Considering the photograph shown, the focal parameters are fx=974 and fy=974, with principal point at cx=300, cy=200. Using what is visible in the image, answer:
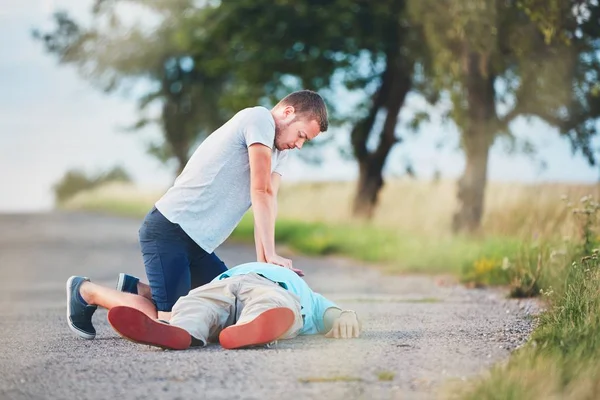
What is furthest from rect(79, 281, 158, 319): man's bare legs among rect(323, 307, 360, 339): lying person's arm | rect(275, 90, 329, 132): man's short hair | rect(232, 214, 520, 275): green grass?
rect(232, 214, 520, 275): green grass

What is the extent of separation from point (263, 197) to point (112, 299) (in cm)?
113

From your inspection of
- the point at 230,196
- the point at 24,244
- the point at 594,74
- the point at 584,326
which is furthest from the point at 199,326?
the point at 24,244

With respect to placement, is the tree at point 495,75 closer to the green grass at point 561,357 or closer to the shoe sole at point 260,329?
the green grass at point 561,357

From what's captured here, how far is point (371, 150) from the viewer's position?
64.3 ft

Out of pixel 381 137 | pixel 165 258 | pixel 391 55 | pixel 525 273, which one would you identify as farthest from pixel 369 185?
pixel 165 258

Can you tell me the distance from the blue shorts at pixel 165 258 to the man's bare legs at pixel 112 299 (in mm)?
134

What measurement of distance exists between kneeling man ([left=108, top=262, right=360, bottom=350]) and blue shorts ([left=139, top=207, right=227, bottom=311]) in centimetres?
38

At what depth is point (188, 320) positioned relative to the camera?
16.1 feet

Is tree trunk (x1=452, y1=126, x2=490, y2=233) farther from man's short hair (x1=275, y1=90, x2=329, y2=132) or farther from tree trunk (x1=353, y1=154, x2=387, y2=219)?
man's short hair (x1=275, y1=90, x2=329, y2=132)

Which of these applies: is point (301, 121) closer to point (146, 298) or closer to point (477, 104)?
point (146, 298)

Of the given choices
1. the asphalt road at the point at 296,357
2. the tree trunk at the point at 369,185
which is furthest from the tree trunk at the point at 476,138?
the asphalt road at the point at 296,357

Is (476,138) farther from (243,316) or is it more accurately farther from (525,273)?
(243,316)

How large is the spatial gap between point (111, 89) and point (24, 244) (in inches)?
533

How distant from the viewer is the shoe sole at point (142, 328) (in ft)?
15.3
